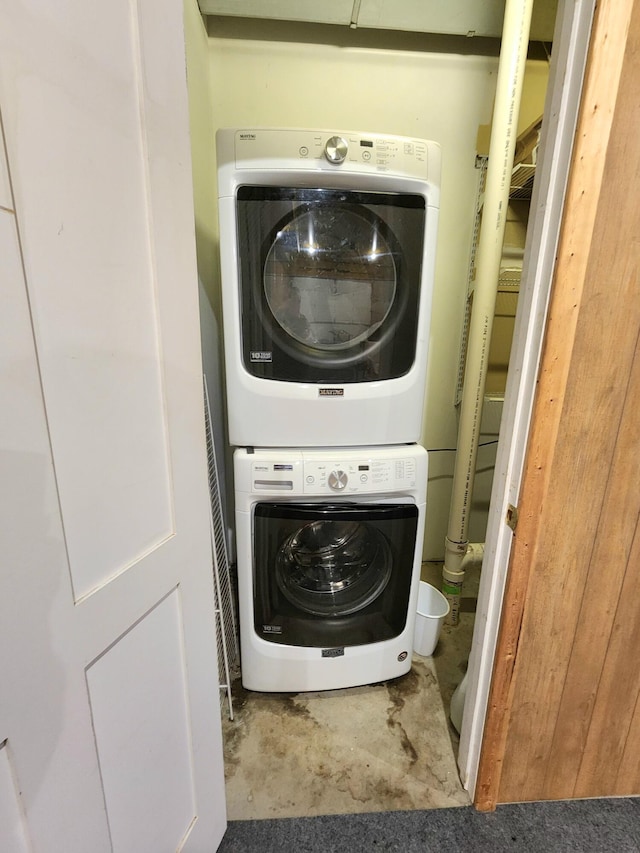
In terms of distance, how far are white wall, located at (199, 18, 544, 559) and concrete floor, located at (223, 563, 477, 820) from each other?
2027mm

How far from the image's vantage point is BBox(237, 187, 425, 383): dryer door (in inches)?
46.4

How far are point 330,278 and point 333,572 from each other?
3.43ft

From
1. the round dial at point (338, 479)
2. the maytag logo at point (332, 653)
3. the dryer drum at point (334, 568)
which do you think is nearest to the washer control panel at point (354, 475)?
the round dial at point (338, 479)

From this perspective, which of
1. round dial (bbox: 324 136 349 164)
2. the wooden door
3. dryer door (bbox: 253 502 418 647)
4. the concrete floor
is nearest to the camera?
the wooden door

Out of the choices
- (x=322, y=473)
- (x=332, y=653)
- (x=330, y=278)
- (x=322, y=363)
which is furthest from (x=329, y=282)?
(x=332, y=653)

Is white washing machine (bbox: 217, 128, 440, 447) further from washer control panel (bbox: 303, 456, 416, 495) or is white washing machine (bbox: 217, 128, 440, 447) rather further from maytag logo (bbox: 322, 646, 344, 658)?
maytag logo (bbox: 322, 646, 344, 658)

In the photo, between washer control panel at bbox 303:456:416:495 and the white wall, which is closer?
washer control panel at bbox 303:456:416:495

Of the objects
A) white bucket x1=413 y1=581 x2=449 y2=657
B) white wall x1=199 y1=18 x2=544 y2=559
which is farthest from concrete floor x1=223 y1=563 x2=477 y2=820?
white wall x1=199 y1=18 x2=544 y2=559

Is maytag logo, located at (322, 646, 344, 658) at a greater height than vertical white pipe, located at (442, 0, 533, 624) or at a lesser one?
lesser

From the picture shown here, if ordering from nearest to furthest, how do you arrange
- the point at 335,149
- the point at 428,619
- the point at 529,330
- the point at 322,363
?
1. the point at 529,330
2. the point at 335,149
3. the point at 322,363
4. the point at 428,619

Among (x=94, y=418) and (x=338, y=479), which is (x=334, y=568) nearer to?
(x=338, y=479)

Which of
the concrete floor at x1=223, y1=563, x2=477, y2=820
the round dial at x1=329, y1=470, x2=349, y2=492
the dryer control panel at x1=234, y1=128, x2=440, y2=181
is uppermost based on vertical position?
the dryer control panel at x1=234, y1=128, x2=440, y2=181

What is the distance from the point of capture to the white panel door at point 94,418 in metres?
0.49

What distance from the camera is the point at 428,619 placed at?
164cm
